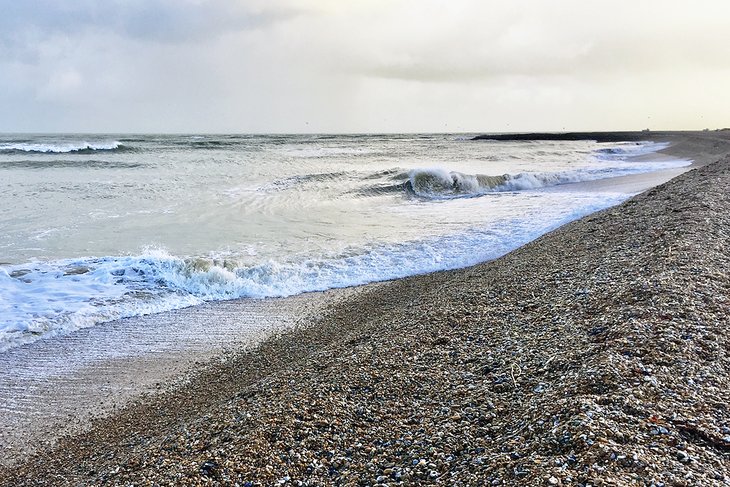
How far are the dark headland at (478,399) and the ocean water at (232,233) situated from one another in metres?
2.60

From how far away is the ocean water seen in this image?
24.9 feet

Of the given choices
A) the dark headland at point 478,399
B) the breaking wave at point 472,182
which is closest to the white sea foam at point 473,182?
the breaking wave at point 472,182

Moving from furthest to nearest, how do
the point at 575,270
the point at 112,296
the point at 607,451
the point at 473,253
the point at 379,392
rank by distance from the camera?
1. the point at 473,253
2. the point at 112,296
3. the point at 575,270
4. the point at 379,392
5. the point at 607,451

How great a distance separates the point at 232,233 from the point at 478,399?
9021mm

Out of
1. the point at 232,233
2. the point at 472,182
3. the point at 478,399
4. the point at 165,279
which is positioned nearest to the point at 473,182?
the point at 472,182

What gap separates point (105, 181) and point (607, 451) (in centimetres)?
2392

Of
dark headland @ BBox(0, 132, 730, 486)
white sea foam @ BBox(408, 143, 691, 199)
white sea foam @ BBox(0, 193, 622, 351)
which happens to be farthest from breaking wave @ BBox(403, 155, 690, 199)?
dark headland @ BBox(0, 132, 730, 486)

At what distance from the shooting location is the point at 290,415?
138 inches

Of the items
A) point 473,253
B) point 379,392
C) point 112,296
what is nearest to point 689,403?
point 379,392

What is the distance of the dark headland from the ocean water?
8.52ft

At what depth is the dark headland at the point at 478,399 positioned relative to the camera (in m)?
2.58

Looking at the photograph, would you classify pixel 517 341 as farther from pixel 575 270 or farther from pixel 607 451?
pixel 575 270

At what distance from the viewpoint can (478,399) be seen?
338cm

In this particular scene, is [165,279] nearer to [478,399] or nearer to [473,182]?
[478,399]
